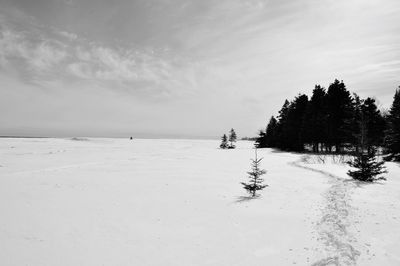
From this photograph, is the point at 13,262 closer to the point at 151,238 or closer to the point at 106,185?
the point at 151,238

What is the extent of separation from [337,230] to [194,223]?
17.9ft

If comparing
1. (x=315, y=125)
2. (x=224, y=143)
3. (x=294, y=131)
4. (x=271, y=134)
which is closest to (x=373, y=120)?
(x=315, y=125)

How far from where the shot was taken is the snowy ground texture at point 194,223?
23.9 feet

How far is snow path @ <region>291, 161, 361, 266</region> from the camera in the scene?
6.95 m

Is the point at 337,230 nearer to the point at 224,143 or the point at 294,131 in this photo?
the point at 294,131

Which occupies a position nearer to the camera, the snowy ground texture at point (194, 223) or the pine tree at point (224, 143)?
the snowy ground texture at point (194, 223)

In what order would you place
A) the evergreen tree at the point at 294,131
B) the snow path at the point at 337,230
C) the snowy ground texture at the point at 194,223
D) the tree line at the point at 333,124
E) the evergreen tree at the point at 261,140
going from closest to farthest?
the snow path at the point at 337,230 < the snowy ground texture at the point at 194,223 < the tree line at the point at 333,124 < the evergreen tree at the point at 294,131 < the evergreen tree at the point at 261,140

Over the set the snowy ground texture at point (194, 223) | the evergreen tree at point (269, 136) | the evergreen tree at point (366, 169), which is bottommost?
the snowy ground texture at point (194, 223)

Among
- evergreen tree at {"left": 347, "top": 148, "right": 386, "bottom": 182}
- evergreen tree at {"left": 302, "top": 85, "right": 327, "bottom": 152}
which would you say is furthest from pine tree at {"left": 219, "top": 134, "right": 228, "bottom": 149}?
evergreen tree at {"left": 347, "top": 148, "right": 386, "bottom": 182}

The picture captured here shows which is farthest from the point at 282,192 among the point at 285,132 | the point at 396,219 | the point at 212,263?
the point at 285,132

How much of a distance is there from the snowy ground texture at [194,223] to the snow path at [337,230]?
0.12 feet

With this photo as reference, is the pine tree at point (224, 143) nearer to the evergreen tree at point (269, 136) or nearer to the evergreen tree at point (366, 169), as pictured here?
the evergreen tree at point (269, 136)

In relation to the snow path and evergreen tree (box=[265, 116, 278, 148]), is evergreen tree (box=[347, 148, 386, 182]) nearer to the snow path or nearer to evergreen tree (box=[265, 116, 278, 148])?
the snow path

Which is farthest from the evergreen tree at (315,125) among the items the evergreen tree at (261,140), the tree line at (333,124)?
the evergreen tree at (261,140)
